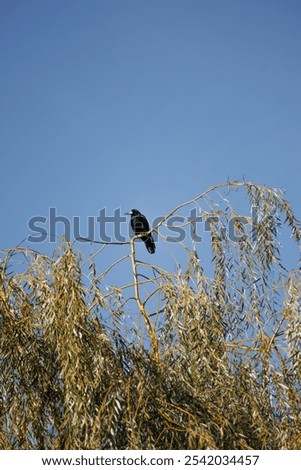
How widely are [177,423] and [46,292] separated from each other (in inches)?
34.5

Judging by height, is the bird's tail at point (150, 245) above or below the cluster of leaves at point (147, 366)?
above

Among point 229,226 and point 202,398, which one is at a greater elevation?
point 229,226

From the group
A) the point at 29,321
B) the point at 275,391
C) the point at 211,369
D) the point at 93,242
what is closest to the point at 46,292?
the point at 29,321

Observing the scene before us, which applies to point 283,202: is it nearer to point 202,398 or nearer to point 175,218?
point 175,218

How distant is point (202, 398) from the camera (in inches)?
179

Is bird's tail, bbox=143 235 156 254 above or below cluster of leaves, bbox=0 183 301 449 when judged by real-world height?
above

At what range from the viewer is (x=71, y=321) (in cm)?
441

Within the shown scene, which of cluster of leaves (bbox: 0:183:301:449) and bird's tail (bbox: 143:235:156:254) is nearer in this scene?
cluster of leaves (bbox: 0:183:301:449)

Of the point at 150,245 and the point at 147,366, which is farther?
the point at 150,245

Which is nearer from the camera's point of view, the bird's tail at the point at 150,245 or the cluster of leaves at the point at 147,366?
the cluster of leaves at the point at 147,366
